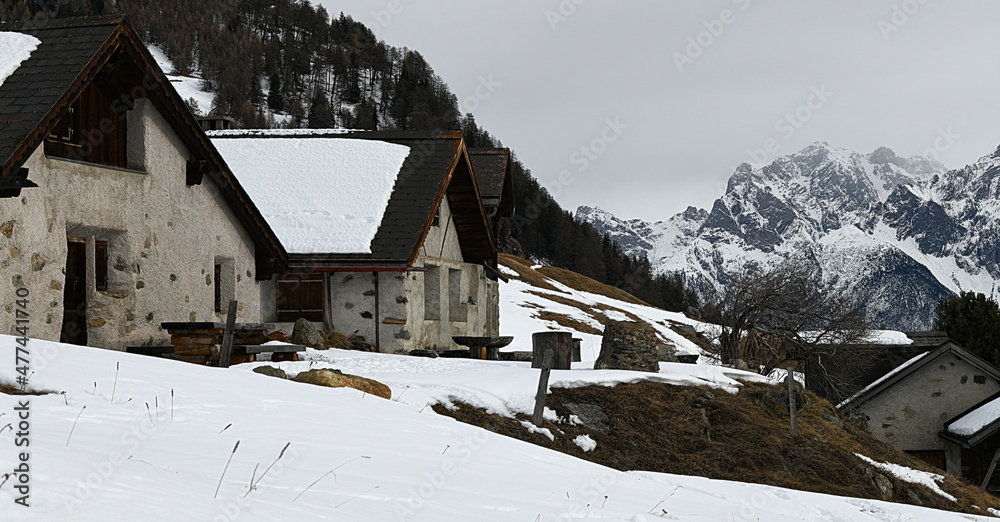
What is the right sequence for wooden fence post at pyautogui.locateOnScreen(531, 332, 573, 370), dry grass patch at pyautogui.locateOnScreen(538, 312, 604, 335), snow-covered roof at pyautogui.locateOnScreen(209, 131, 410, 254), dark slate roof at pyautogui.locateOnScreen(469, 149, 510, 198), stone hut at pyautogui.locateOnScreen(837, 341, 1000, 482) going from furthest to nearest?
dry grass patch at pyautogui.locateOnScreen(538, 312, 604, 335) → stone hut at pyautogui.locateOnScreen(837, 341, 1000, 482) → dark slate roof at pyautogui.locateOnScreen(469, 149, 510, 198) → snow-covered roof at pyautogui.locateOnScreen(209, 131, 410, 254) → wooden fence post at pyautogui.locateOnScreen(531, 332, 573, 370)

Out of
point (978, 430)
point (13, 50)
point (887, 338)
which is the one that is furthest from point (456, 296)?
point (887, 338)

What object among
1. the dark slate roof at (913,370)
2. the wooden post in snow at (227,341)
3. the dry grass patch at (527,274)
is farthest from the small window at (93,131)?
the dry grass patch at (527,274)

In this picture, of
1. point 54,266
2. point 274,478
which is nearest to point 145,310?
point 54,266

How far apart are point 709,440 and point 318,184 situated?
42.4 feet

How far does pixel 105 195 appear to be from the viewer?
15336mm

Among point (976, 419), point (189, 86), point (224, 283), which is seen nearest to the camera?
point (224, 283)

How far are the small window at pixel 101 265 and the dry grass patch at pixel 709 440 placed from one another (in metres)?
6.45

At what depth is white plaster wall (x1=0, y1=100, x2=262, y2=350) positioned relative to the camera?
540 inches

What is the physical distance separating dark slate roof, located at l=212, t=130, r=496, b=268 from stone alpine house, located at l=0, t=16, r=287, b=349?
3548mm

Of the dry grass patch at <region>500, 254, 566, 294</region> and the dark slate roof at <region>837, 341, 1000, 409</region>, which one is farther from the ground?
the dry grass patch at <region>500, 254, 566, 294</region>

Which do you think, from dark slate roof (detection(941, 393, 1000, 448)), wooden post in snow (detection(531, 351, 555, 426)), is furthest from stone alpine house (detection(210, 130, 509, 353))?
dark slate roof (detection(941, 393, 1000, 448))

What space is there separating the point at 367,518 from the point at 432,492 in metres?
1.00

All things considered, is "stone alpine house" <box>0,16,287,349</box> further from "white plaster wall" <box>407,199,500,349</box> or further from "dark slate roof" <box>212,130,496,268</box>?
"white plaster wall" <box>407,199,500,349</box>

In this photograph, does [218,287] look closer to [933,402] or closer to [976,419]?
[976,419]
